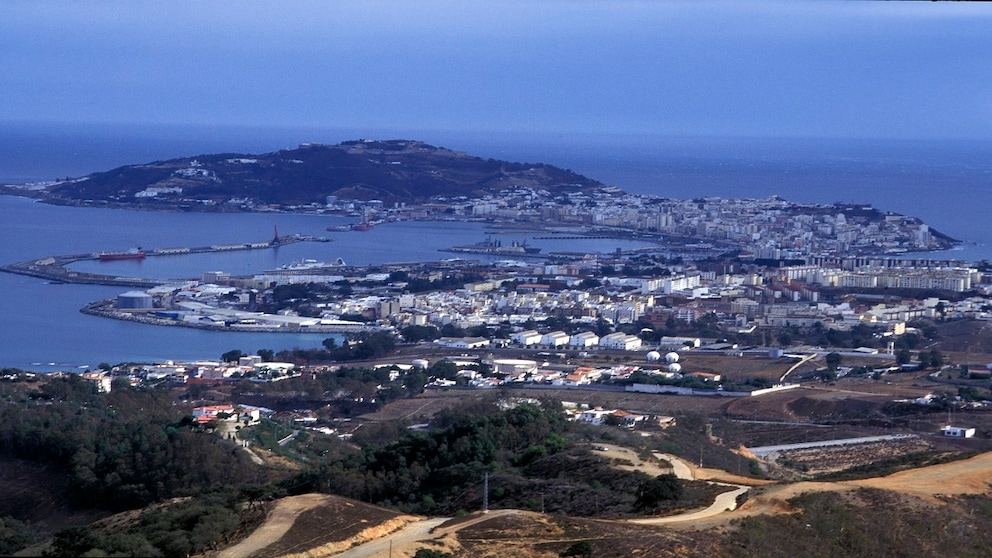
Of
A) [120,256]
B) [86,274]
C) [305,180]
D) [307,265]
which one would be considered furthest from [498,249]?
[305,180]

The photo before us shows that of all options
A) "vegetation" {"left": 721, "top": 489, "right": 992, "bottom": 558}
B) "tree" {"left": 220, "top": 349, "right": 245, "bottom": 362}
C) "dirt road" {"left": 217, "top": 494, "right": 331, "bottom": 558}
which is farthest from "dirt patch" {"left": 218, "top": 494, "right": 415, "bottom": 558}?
"tree" {"left": 220, "top": 349, "right": 245, "bottom": 362}

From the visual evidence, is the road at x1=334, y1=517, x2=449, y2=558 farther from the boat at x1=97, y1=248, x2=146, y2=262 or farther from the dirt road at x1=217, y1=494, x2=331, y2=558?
the boat at x1=97, y1=248, x2=146, y2=262

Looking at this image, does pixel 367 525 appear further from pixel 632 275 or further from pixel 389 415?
pixel 632 275

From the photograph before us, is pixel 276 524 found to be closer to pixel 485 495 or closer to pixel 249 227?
pixel 485 495

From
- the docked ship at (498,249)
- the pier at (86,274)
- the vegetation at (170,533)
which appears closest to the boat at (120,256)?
the pier at (86,274)

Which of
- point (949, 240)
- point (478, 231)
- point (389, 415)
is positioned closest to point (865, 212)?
point (949, 240)

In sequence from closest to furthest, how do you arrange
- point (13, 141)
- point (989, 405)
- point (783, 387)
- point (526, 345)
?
1. point (989, 405)
2. point (783, 387)
3. point (526, 345)
4. point (13, 141)
